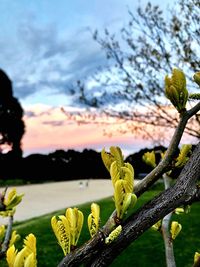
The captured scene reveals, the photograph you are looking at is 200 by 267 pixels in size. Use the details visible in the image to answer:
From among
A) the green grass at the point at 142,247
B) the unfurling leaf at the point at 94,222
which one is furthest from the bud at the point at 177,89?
the green grass at the point at 142,247

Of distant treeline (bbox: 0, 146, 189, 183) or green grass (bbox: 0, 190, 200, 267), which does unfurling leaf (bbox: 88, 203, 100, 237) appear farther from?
distant treeline (bbox: 0, 146, 189, 183)

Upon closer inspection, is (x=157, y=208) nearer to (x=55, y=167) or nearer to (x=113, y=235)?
(x=113, y=235)

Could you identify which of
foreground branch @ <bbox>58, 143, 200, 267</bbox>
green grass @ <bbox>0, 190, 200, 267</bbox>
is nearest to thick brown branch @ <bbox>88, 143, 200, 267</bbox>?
foreground branch @ <bbox>58, 143, 200, 267</bbox>

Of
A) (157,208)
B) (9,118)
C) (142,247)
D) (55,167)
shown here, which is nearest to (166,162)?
(157,208)

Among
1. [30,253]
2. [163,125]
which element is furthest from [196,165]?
[163,125]

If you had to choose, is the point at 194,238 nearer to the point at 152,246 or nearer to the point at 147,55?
the point at 152,246

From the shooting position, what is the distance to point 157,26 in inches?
458

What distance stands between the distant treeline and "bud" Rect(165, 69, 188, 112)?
29417mm

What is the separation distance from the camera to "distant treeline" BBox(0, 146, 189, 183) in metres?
31.4

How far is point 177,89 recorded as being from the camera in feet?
3.26

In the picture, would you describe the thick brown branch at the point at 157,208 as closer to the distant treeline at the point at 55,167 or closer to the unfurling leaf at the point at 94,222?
the unfurling leaf at the point at 94,222

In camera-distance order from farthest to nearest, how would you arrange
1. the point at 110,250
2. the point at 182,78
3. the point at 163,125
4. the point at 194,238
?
1. the point at 163,125
2. the point at 194,238
3. the point at 182,78
4. the point at 110,250

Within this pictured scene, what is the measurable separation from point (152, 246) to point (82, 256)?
8.27m

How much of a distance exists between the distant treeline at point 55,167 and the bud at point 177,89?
96.5 feet
